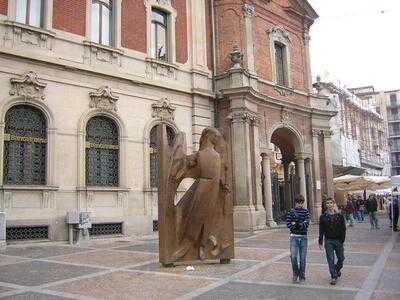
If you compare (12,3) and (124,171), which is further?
(124,171)

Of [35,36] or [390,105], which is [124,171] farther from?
[390,105]

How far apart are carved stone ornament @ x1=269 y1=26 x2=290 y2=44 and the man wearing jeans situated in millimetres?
16287

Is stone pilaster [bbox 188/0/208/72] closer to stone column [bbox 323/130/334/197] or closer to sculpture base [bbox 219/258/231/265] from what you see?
stone column [bbox 323/130/334/197]

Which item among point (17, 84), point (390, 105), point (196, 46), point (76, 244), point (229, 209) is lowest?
point (76, 244)

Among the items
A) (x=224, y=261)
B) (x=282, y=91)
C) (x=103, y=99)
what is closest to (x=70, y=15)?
(x=103, y=99)

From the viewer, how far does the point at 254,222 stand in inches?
749

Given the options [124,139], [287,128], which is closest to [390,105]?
[287,128]

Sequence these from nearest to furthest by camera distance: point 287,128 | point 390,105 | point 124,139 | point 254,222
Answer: point 124,139 → point 254,222 → point 287,128 → point 390,105

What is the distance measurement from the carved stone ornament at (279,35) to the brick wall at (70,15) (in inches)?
406

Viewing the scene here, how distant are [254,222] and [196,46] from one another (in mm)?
7967

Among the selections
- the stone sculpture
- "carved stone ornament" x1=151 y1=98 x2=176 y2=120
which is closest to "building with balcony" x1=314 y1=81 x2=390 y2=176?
"carved stone ornament" x1=151 y1=98 x2=176 y2=120

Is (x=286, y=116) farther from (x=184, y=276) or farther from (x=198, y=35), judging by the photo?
(x=184, y=276)

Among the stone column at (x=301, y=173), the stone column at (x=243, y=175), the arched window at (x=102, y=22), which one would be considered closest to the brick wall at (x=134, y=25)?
the arched window at (x=102, y=22)

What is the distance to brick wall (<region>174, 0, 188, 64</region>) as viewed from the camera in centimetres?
1956
